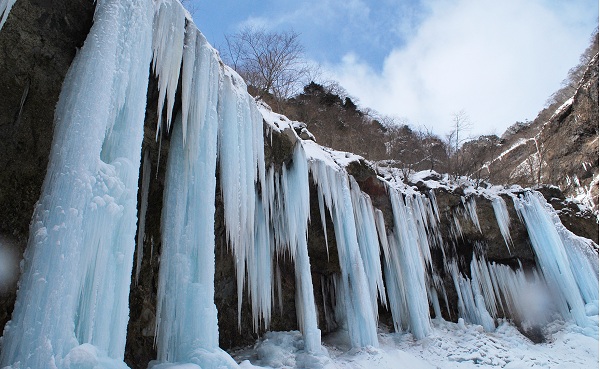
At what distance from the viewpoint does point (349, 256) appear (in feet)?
24.1

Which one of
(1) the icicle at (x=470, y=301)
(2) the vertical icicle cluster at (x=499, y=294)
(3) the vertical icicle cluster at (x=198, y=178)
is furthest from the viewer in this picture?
(2) the vertical icicle cluster at (x=499, y=294)

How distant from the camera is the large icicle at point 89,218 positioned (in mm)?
2344

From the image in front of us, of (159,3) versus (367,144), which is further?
(367,144)

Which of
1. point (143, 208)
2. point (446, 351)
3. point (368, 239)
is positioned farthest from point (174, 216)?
point (446, 351)

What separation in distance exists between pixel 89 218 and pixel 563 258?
1192cm

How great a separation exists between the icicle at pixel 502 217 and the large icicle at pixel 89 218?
10262 mm

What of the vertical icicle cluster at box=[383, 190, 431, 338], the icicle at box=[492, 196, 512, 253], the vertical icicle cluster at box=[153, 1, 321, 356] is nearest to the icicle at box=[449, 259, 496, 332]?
the icicle at box=[492, 196, 512, 253]

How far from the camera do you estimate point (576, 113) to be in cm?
1931

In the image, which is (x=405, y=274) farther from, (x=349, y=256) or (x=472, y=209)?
(x=472, y=209)

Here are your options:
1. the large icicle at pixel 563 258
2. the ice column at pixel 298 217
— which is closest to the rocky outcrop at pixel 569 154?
the large icicle at pixel 563 258

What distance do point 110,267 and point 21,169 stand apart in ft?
8.30

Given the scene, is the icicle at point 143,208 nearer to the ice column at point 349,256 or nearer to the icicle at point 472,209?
the ice column at point 349,256

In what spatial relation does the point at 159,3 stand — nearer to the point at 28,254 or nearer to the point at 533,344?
the point at 28,254

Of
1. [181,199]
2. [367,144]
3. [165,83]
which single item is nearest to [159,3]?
[165,83]
